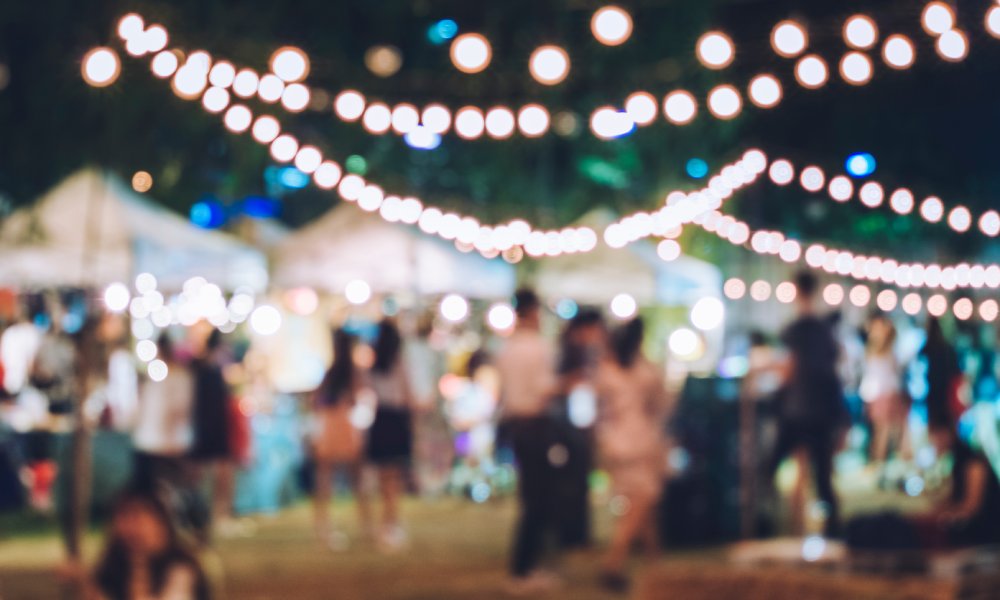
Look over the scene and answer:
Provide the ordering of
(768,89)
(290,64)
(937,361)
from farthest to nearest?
(937,361), (290,64), (768,89)

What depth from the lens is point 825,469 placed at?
1170 centimetres

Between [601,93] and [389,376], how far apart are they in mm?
10864

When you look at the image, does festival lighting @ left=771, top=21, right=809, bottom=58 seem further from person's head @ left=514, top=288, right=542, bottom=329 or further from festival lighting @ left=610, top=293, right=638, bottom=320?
festival lighting @ left=610, top=293, right=638, bottom=320

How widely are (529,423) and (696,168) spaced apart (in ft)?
46.3

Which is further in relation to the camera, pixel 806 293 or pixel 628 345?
pixel 806 293

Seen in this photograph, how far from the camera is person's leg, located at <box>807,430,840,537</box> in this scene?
38.1ft

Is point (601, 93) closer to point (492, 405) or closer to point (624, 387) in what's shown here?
point (492, 405)

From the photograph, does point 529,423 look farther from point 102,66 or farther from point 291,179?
point 291,179

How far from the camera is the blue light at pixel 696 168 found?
23.5m

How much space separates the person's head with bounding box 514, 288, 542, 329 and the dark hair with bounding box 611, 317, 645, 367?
579mm

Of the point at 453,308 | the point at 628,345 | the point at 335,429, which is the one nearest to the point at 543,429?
the point at 628,345

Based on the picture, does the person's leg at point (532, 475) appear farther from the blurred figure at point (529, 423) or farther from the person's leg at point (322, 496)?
the person's leg at point (322, 496)

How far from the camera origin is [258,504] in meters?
16.2

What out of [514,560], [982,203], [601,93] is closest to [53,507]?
[514,560]
